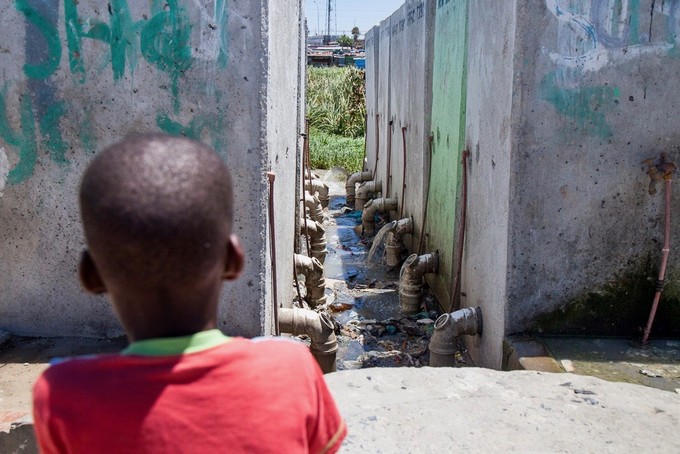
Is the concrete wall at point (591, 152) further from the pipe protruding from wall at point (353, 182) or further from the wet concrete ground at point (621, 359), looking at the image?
the pipe protruding from wall at point (353, 182)

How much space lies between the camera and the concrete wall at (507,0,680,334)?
3.49 m

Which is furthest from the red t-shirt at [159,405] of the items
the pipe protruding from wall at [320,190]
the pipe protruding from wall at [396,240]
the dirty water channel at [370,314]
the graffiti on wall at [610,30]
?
the pipe protruding from wall at [320,190]

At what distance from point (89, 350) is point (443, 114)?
139 inches

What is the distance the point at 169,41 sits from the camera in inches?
129

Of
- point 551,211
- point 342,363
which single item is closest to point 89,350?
point 342,363

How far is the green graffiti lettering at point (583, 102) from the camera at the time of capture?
3.53 metres

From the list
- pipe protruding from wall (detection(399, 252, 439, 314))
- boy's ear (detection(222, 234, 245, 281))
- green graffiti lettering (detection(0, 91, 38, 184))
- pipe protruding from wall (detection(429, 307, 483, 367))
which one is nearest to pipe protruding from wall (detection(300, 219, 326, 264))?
pipe protruding from wall (detection(399, 252, 439, 314))

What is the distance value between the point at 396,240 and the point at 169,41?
4506 mm

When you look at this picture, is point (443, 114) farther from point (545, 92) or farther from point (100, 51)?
point (100, 51)

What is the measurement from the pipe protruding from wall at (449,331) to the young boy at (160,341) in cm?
310

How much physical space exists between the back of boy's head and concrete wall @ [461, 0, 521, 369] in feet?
9.12

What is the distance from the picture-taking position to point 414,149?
728cm

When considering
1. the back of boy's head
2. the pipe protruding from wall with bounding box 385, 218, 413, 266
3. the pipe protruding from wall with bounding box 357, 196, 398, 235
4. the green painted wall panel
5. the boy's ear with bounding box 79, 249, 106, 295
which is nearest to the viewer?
the back of boy's head

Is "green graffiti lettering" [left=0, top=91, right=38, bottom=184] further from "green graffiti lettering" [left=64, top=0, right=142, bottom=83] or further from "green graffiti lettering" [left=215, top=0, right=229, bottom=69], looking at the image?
"green graffiti lettering" [left=215, top=0, right=229, bottom=69]
